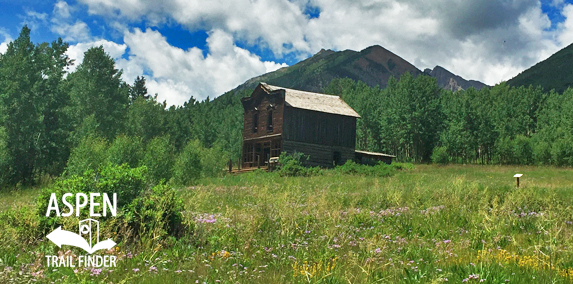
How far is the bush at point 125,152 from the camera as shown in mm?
23372

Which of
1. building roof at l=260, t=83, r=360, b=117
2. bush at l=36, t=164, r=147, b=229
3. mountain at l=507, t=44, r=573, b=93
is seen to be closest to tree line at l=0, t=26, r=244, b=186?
building roof at l=260, t=83, r=360, b=117

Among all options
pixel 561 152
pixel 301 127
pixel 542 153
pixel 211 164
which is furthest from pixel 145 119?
pixel 561 152

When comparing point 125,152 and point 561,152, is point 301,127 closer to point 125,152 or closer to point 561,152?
point 125,152

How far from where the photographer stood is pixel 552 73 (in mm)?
143000

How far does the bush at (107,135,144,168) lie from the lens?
76.7 ft

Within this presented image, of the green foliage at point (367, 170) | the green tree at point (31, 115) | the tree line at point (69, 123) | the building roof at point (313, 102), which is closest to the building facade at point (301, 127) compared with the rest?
the building roof at point (313, 102)

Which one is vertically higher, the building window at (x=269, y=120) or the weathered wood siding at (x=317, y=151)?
the building window at (x=269, y=120)

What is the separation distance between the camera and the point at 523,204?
13711 mm

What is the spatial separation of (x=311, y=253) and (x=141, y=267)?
2.66m

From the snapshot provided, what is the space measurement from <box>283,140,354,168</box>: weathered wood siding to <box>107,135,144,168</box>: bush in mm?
21519

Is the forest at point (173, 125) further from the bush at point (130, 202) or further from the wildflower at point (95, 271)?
the wildflower at point (95, 271)

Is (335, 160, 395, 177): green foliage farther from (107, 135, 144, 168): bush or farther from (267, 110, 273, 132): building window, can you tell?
(107, 135, 144, 168): bush

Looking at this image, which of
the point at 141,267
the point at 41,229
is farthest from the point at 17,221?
the point at 141,267

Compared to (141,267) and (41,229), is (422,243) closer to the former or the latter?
(141,267)
